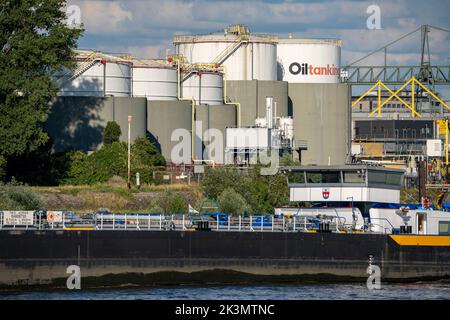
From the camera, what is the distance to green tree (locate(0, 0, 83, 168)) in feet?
328

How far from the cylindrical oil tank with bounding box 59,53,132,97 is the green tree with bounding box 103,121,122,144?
16.9ft

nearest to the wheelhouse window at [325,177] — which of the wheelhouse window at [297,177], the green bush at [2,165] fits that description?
the wheelhouse window at [297,177]

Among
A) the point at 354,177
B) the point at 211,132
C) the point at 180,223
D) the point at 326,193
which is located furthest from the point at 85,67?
the point at 180,223

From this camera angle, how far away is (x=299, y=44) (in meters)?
147

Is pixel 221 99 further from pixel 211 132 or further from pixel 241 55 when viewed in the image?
pixel 241 55

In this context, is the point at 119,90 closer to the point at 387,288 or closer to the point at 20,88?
the point at 20,88

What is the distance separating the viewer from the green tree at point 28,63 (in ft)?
328

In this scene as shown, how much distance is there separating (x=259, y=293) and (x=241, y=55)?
79024 mm

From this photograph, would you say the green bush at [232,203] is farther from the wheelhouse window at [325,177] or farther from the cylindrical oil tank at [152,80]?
the cylindrical oil tank at [152,80]

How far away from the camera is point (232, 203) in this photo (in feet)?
293

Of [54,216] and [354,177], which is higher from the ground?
[354,177]

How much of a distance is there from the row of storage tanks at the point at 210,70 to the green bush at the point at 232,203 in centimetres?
3095
